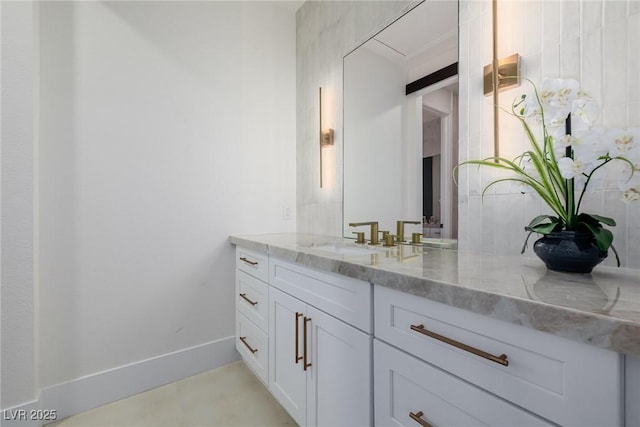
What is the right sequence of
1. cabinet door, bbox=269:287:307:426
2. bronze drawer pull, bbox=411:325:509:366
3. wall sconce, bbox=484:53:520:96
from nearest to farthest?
bronze drawer pull, bbox=411:325:509:366 < wall sconce, bbox=484:53:520:96 < cabinet door, bbox=269:287:307:426

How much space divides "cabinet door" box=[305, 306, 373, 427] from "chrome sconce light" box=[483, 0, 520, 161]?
90 centimetres

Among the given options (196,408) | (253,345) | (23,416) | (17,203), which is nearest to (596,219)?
(253,345)

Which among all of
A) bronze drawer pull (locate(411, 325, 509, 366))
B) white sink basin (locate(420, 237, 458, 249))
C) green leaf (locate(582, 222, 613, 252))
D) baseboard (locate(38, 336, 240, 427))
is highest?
green leaf (locate(582, 222, 613, 252))

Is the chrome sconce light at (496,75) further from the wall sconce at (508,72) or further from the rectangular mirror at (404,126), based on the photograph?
the rectangular mirror at (404,126)

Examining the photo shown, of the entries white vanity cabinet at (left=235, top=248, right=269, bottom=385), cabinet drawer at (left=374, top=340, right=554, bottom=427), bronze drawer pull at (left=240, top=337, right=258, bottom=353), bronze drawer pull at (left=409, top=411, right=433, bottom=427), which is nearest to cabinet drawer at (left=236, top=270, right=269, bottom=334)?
white vanity cabinet at (left=235, top=248, right=269, bottom=385)

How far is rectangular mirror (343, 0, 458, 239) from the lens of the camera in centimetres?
133

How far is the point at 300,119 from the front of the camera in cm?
237

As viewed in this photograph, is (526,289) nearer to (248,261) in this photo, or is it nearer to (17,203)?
(248,261)

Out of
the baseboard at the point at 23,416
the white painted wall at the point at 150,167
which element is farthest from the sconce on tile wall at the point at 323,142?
the baseboard at the point at 23,416

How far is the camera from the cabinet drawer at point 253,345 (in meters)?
1.59

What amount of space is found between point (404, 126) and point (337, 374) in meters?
1.20

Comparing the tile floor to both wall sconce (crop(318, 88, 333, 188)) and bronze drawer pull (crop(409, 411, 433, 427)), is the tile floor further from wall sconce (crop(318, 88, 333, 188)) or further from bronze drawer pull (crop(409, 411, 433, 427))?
wall sconce (crop(318, 88, 333, 188))

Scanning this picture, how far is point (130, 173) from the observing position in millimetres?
1742

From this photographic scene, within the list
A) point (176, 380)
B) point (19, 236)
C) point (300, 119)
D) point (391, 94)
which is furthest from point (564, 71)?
point (176, 380)
